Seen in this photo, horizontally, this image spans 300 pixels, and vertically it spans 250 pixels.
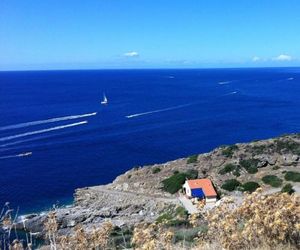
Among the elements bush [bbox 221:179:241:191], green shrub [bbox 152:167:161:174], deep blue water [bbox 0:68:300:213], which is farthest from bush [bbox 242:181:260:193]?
deep blue water [bbox 0:68:300:213]

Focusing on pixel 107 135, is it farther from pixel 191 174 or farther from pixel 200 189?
pixel 200 189

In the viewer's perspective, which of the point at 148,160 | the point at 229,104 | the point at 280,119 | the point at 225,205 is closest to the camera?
the point at 225,205

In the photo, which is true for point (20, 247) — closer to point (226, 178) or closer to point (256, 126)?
point (226, 178)

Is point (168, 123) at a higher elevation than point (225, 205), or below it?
below

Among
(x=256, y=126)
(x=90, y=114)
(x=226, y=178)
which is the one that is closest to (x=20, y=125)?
(x=90, y=114)

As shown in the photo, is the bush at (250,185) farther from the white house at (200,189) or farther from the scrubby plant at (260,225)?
the scrubby plant at (260,225)

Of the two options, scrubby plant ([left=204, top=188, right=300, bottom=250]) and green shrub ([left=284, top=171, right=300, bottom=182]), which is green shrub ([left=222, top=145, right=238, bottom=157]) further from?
scrubby plant ([left=204, top=188, right=300, bottom=250])

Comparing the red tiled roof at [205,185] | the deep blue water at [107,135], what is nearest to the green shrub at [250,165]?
the red tiled roof at [205,185]
